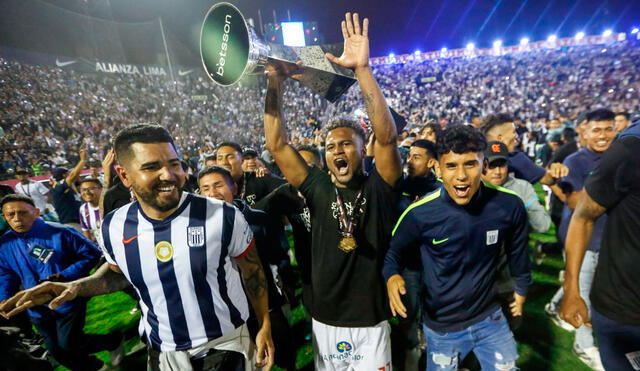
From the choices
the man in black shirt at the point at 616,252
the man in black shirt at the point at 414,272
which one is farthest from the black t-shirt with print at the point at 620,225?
the man in black shirt at the point at 414,272

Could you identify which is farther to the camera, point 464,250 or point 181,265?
point 464,250

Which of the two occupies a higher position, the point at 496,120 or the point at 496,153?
the point at 496,120

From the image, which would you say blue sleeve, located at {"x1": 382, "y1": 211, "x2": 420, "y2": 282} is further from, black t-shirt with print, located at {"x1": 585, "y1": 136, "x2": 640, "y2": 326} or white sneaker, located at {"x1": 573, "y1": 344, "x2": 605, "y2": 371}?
white sneaker, located at {"x1": 573, "y1": 344, "x2": 605, "y2": 371}

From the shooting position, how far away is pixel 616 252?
1625 mm

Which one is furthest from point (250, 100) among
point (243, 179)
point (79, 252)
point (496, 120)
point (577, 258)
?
point (577, 258)

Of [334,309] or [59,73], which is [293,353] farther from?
[59,73]

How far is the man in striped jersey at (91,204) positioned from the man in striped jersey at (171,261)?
13.1 ft

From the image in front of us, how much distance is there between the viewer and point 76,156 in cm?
1534

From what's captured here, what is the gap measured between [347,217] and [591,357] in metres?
2.62

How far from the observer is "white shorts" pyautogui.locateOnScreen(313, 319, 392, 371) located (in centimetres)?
203

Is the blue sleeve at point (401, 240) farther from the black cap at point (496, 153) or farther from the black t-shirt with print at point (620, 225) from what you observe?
the black cap at point (496, 153)

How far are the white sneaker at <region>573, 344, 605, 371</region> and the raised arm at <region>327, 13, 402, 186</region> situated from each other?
2.54 m

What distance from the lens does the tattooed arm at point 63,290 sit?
1.56 meters

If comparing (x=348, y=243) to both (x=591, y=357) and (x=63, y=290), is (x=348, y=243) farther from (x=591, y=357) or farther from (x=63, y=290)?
(x=591, y=357)
